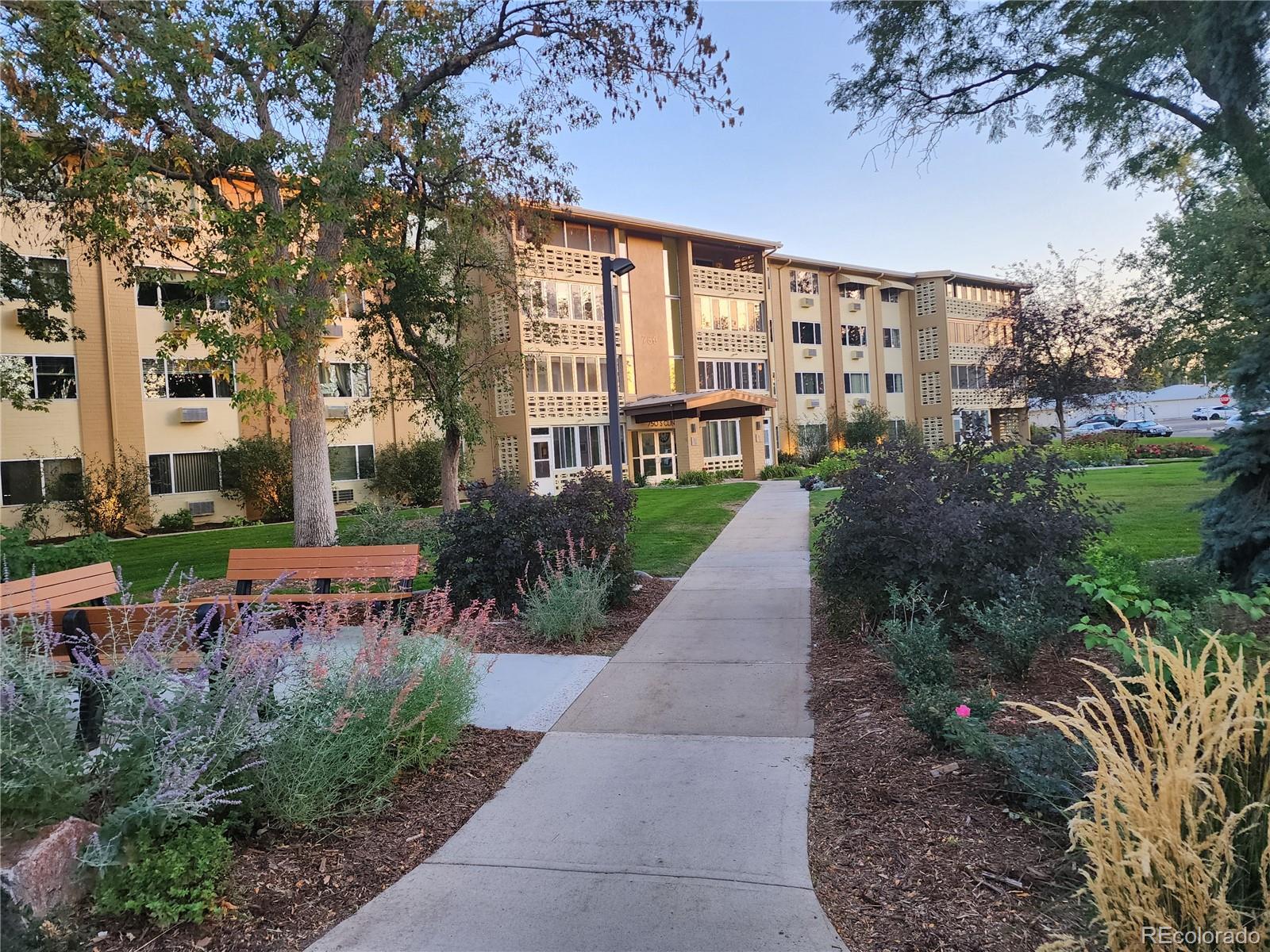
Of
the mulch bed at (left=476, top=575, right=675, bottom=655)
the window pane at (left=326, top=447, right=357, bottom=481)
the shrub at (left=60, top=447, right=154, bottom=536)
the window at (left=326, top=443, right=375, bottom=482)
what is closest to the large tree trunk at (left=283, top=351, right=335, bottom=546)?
the mulch bed at (left=476, top=575, right=675, bottom=655)

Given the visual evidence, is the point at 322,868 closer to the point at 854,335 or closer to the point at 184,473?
the point at 184,473

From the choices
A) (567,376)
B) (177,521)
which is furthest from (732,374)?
(177,521)

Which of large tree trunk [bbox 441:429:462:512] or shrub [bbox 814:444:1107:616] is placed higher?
large tree trunk [bbox 441:429:462:512]

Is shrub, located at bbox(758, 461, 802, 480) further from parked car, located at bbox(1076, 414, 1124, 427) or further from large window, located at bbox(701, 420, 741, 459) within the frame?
parked car, located at bbox(1076, 414, 1124, 427)

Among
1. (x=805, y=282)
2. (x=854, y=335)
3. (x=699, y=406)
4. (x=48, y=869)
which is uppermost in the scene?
(x=805, y=282)

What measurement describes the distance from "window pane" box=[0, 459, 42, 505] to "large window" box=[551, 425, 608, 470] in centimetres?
1663

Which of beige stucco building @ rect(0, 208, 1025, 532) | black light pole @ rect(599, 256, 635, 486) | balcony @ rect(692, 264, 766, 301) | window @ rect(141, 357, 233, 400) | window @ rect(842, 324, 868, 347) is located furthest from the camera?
window @ rect(842, 324, 868, 347)

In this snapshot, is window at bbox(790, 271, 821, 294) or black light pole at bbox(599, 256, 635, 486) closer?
black light pole at bbox(599, 256, 635, 486)

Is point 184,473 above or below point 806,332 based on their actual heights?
below

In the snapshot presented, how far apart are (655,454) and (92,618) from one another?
93.6ft

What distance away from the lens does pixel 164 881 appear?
2.98 metres

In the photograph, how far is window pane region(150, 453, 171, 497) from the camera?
24047 millimetres

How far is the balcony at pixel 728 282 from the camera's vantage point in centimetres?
3525

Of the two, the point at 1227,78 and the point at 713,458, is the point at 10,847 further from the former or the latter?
the point at 713,458
